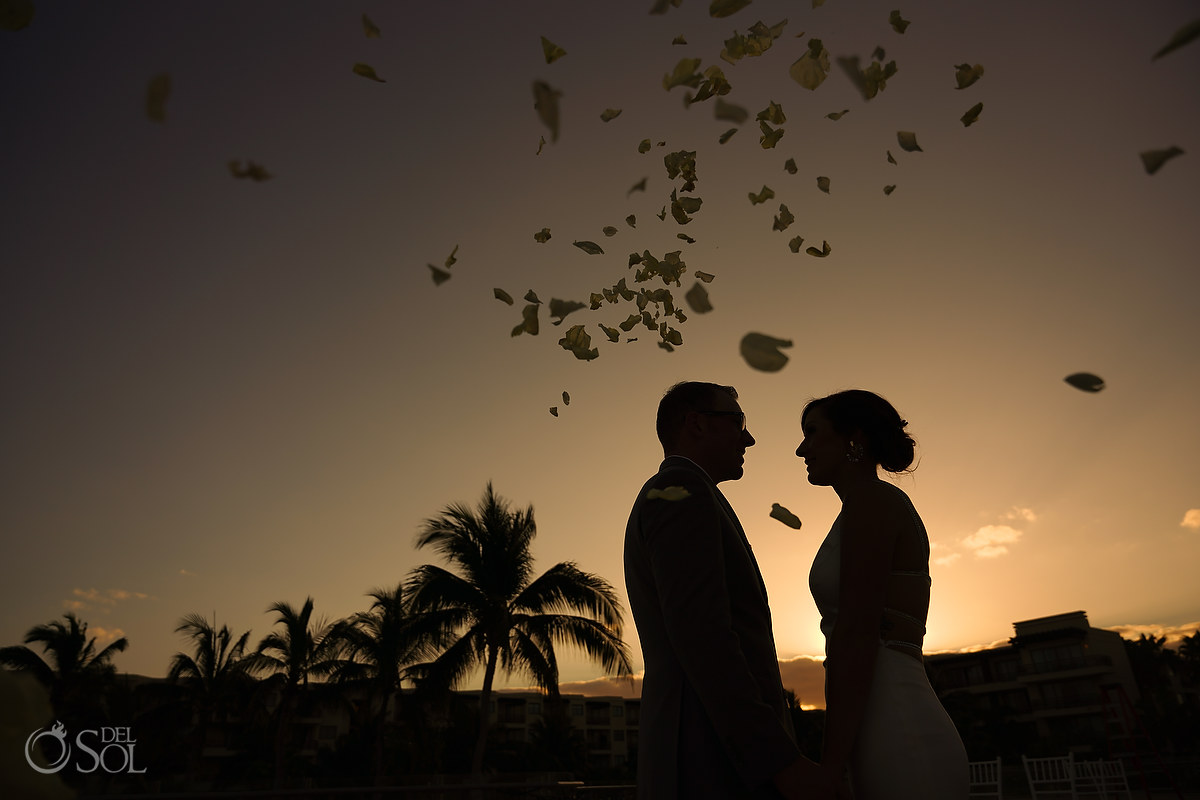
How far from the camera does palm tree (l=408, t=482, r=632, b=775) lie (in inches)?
717

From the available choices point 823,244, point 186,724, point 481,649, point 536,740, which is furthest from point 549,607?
point 536,740

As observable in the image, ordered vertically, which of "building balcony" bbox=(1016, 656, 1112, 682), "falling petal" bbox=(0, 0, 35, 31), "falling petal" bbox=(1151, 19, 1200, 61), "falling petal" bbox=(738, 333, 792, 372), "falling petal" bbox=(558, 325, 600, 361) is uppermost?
"building balcony" bbox=(1016, 656, 1112, 682)

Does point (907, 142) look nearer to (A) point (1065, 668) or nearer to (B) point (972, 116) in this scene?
(B) point (972, 116)

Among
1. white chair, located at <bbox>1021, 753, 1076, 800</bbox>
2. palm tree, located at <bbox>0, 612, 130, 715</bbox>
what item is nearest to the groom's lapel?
white chair, located at <bbox>1021, 753, 1076, 800</bbox>

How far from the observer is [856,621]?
2.19 m

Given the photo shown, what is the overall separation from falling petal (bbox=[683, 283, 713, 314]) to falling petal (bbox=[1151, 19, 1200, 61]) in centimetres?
131

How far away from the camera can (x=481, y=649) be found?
18516 millimetres

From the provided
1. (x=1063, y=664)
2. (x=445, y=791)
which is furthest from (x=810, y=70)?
(x=1063, y=664)

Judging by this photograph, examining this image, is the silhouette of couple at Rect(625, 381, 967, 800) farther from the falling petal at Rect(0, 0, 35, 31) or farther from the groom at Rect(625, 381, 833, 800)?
the falling petal at Rect(0, 0, 35, 31)

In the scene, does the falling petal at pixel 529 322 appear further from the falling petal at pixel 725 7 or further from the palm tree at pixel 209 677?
the palm tree at pixel 209 677

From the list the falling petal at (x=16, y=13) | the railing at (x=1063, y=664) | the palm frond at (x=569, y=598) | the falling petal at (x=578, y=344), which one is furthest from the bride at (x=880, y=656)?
the railing at (x=1063, y=664)

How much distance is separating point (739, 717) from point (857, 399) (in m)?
1.26

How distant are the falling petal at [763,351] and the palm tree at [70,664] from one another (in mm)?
38480

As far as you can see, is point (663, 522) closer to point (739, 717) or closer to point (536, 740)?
point (739, 717)
